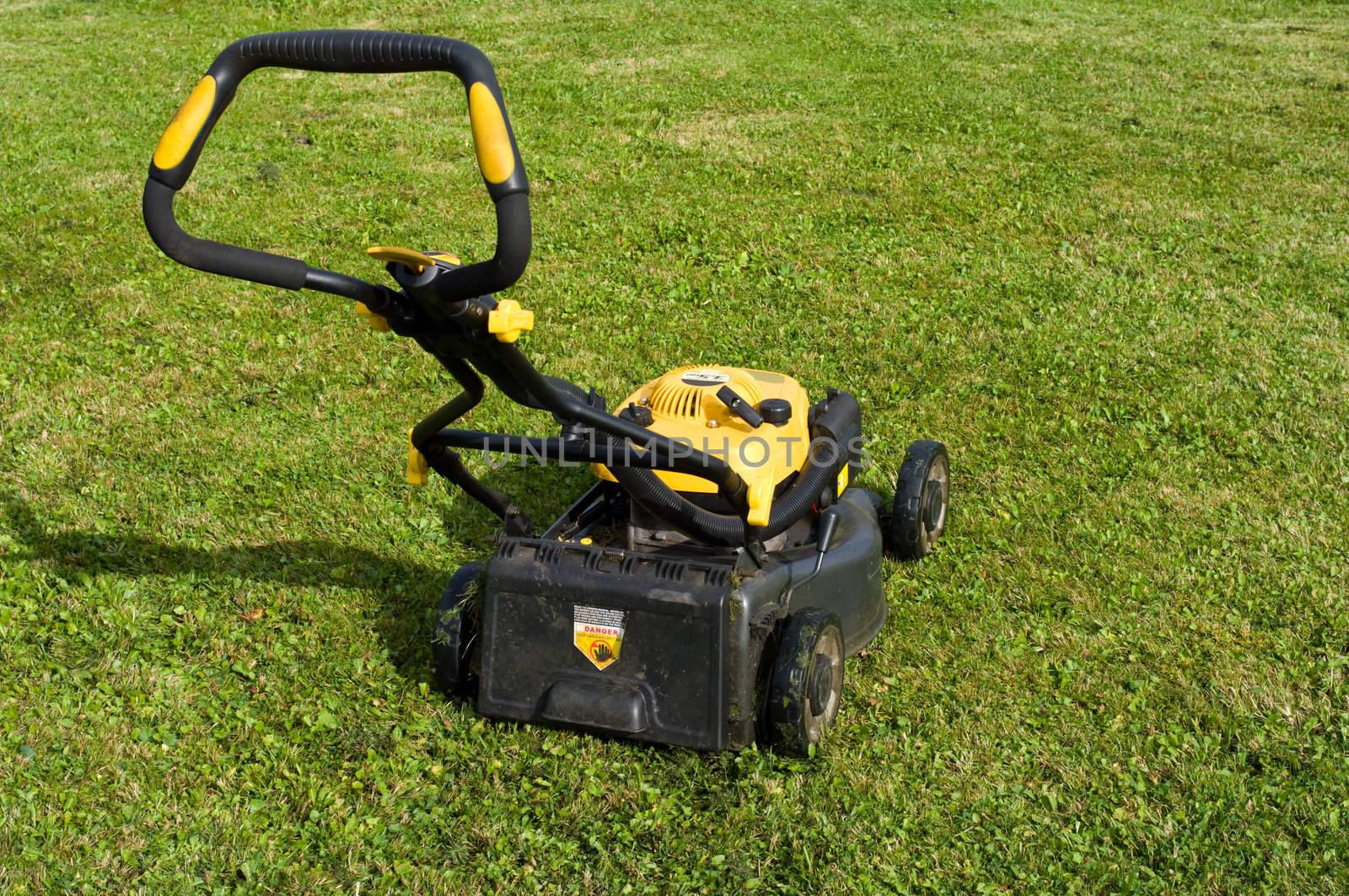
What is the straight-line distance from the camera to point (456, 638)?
395 cm

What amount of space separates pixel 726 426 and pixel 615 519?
56 centimetres

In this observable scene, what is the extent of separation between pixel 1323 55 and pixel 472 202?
826 centimetres

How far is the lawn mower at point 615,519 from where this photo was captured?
2.87 meters

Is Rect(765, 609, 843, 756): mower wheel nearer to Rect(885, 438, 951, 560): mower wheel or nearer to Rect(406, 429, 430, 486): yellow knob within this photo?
Rect(885, 438, 951, 560): mower wheel

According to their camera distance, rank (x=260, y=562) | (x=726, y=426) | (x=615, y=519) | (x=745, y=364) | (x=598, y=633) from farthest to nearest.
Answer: (x=745, y=364) < (x=260, y=562) < (x=615, y=519) < (x=726, y=426) < (x=598, y=633)

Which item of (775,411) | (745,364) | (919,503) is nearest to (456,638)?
(775,411)

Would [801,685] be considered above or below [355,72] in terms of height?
below

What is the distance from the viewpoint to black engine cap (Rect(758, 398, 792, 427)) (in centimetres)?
402

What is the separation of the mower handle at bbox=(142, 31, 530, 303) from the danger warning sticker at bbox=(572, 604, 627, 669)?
1.11 m

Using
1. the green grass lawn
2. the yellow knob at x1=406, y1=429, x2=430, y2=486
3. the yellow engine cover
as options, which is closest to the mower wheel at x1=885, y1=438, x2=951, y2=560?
the green grass lawn

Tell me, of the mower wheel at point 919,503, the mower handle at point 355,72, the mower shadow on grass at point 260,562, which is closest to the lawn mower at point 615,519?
the mower handle at point 355,72

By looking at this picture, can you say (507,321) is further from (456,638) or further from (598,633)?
(456,638)

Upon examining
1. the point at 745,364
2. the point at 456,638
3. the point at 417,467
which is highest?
the point at 417,467

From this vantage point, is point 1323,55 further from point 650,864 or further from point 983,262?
point 650,864
